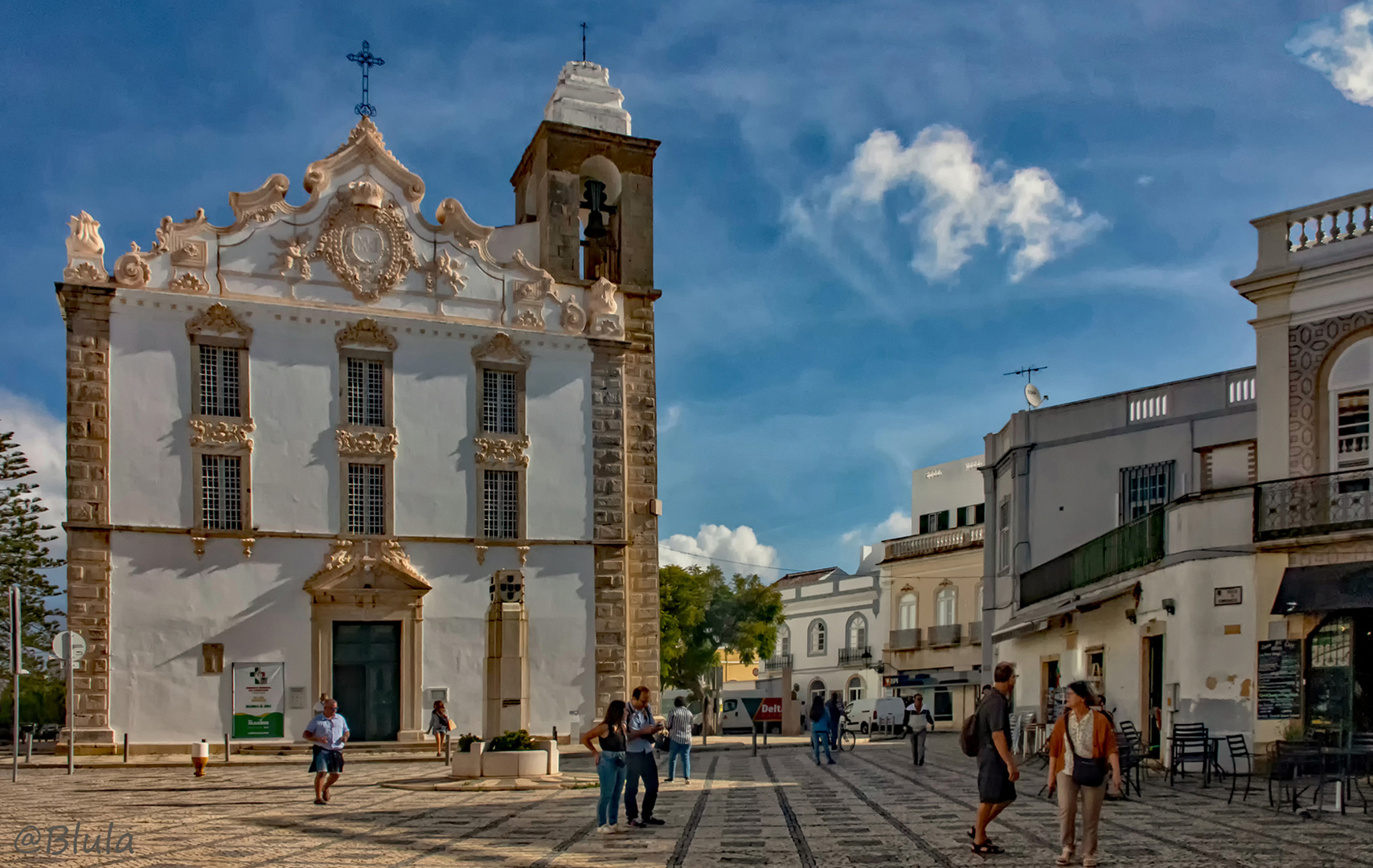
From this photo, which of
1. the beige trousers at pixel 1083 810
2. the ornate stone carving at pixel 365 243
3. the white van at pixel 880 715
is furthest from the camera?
the white van at pixel 880 715

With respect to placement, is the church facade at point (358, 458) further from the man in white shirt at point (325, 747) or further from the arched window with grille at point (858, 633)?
the arched window with grille at point (858, 633)

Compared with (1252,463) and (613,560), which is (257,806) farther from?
(1252,463)

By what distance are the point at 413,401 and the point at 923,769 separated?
581 inches

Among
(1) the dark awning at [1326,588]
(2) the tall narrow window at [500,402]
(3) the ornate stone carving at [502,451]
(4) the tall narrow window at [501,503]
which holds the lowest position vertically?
(1) the dark awning at [1326,588]

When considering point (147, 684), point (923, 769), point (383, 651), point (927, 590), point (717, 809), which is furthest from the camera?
point (927, 590)

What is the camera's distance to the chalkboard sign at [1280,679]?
20125 mm

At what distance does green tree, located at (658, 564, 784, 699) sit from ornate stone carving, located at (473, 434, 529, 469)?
22605 millimetres

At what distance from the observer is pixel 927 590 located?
182 feet

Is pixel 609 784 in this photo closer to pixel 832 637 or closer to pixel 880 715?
pixel 880 715

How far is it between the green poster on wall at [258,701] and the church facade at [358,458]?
0.55ft

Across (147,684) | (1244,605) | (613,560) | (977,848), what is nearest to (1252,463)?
(1244,605)

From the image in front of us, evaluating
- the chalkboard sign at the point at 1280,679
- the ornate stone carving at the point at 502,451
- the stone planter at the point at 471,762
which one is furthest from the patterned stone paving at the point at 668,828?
the ornate stone carving at the point at 502,451

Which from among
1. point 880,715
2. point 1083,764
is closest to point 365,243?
point 1083,764

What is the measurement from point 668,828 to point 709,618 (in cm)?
4258
